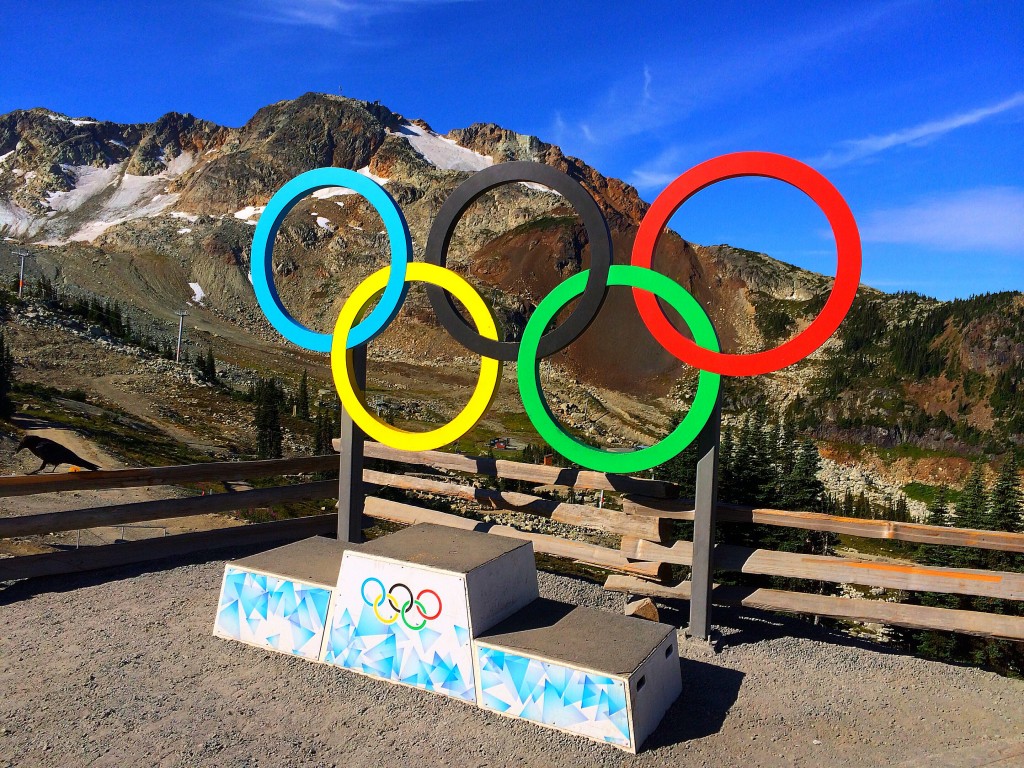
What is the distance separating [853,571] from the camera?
677 centimetres

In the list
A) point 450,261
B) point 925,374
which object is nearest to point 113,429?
point 925,374

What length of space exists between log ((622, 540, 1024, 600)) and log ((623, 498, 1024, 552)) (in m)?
0.27

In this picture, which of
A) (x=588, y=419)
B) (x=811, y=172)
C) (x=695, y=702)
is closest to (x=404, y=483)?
(x=695, y=702)

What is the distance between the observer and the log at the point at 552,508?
7621 mm

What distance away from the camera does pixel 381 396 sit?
209 feet

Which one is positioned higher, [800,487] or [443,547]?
[443,547]

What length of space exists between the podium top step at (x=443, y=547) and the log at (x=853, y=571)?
173cm

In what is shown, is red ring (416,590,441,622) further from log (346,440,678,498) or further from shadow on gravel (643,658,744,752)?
log (346,440,678,498)

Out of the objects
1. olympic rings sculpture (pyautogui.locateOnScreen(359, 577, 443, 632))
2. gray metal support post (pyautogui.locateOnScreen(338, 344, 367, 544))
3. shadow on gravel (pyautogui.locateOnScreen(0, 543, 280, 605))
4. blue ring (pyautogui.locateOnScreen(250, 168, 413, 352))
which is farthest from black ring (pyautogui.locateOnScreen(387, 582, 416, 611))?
shadow on gravel (pyautogui.locateOnScreen(0, 543, 280, 605))

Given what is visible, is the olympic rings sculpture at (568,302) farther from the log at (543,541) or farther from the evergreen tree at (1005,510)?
the evergreen tree at (1005,510)

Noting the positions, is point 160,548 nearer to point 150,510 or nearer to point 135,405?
point 150,510

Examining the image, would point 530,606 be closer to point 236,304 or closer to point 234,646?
point 234,646

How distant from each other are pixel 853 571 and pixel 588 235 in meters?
4.15

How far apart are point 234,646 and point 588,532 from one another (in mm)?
21529
